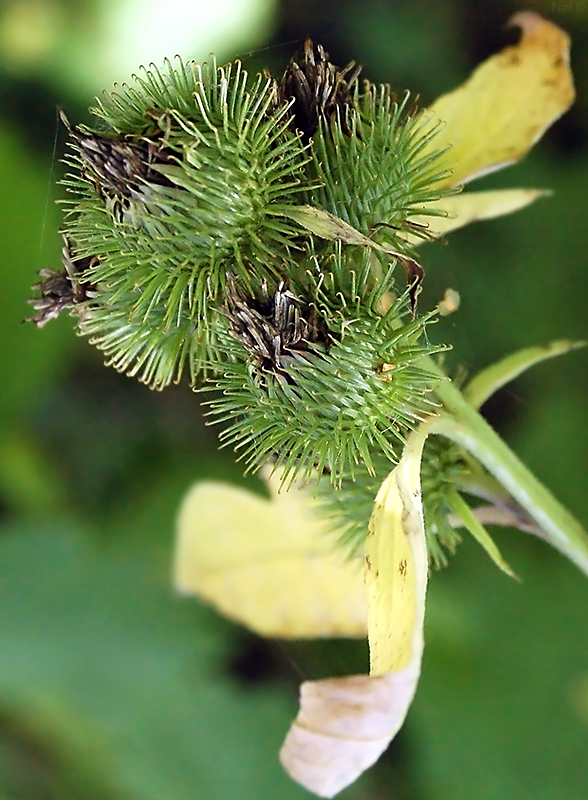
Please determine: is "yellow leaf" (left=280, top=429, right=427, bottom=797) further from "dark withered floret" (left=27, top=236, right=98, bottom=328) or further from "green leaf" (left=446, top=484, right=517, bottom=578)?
"dark withered floret" (left=27, top=236, right=98, bottom=328)

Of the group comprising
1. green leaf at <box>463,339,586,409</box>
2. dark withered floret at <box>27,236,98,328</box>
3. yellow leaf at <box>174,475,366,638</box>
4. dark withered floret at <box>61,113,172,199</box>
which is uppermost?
dark withered floret at <box>61,113,172,199</box>

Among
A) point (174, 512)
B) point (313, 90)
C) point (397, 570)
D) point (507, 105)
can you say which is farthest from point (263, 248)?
point (174, 512)

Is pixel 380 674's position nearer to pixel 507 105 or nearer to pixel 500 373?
pixel 500 373

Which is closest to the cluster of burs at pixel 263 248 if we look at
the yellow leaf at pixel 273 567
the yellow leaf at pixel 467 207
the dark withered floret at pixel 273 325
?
the dark withered floret at pixel 273 325

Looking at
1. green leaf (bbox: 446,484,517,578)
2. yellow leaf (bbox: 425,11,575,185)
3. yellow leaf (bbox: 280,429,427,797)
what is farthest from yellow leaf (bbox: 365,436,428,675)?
yellow leaf (bbox: 425,11,575,185)

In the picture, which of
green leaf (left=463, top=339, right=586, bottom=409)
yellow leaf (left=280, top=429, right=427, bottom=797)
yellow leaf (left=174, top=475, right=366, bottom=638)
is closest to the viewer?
yellow leaf (left=280, top=429, right=427, bottom=797)

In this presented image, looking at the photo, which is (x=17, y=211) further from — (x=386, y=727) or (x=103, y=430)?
(x=386, y=727)

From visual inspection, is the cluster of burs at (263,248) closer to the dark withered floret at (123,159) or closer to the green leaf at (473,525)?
the dark withered floret at (123,159)
